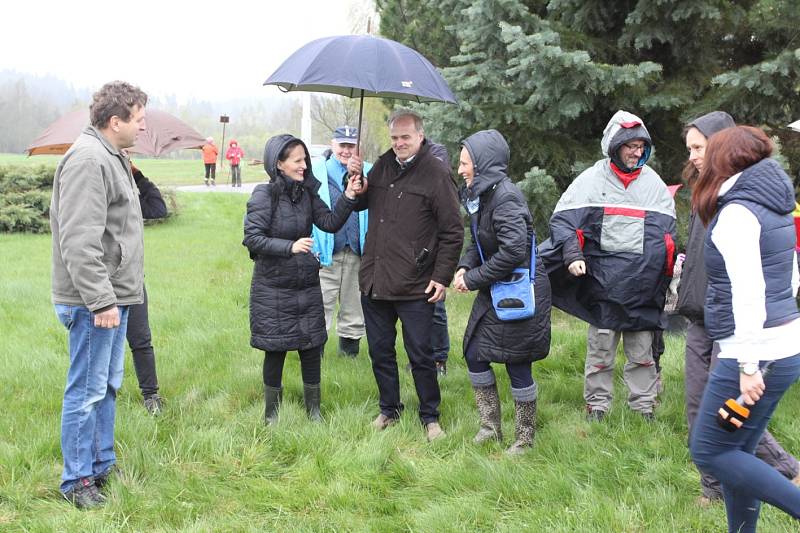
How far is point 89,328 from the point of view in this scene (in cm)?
351

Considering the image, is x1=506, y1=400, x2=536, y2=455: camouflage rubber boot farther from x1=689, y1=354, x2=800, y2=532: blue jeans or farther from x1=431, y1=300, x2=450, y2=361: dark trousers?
x1=431, y1=300, x2=450, y2=361: dark trousers

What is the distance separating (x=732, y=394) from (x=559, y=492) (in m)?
1.14

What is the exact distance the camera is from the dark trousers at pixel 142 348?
4.92 metres

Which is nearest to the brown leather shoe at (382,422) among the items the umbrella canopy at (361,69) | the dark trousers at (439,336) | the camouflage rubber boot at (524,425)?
the camouflage rubber boot at (524,425)

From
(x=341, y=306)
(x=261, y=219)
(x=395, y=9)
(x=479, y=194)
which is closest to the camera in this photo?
(x=479, y=194)

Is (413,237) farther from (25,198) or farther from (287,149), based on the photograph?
(25,198)

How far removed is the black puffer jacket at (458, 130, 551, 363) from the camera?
4.03 m

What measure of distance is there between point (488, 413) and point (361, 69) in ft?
7.23

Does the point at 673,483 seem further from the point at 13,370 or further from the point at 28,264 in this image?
the point at 28,264

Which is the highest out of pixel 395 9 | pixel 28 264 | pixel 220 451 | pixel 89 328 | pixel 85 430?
pixel 395 9

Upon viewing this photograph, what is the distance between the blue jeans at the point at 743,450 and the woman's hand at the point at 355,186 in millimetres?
2414

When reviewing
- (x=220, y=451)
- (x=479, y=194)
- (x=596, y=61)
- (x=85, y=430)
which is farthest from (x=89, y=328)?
(x=596, y=61)

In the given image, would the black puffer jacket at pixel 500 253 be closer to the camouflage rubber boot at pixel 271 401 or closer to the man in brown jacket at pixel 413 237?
the man in brown jacket at pixel 413 237

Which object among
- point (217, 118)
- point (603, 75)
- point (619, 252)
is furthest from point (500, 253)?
point (217, 118)
